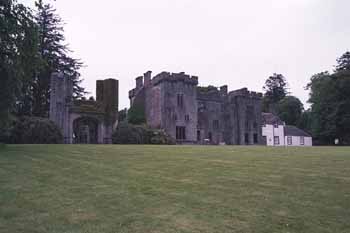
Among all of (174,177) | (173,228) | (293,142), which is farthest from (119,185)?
(293,142)

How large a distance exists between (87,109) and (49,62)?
10.7 meters

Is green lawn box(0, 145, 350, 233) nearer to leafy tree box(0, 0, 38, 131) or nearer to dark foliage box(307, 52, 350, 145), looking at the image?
leafy tree box(0, 0, 38, 131)

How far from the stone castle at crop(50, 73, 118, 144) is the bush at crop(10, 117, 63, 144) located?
13.0 feet

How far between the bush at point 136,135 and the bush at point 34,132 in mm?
5196

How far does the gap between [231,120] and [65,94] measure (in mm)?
24234

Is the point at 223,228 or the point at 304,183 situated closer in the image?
the point at 223,228

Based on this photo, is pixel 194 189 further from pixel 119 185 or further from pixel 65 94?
pixel 65 94

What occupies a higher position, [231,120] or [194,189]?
[231,120]

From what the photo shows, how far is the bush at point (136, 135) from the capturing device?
93.3 ft

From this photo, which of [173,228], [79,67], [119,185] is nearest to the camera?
[173,228]

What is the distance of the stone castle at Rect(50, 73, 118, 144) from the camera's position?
1156 inches

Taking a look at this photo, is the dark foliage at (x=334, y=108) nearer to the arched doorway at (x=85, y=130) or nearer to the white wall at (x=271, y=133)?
the white wall at (x=271, y=133)

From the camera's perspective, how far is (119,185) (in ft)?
25.3

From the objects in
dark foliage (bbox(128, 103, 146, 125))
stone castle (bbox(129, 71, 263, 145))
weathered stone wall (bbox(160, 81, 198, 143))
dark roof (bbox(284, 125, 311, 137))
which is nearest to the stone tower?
dark foliage (bbox(128, 103, 146, 125))
